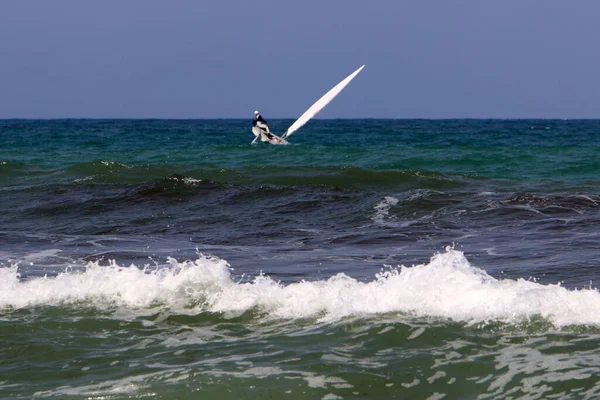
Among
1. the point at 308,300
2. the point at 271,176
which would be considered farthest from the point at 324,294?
the point at 271,176

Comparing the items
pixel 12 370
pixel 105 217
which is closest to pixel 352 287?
pixel 12 370

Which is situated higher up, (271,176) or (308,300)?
(271,176)

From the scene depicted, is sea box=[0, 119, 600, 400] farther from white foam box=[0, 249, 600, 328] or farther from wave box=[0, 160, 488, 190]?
wave box=[0, 160, 488, 190]

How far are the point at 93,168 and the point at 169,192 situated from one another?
6796mm

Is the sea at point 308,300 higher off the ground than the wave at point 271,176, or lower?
lower

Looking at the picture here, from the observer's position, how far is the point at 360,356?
6414 mm

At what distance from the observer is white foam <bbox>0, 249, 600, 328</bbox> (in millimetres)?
7215

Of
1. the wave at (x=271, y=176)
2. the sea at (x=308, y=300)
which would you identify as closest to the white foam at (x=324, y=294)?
the sea at (x=308, y=300)

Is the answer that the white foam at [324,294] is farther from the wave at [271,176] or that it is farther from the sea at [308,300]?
the wave at [271,176]

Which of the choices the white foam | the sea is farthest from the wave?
the white foam

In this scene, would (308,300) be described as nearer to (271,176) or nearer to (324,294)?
(324,294)

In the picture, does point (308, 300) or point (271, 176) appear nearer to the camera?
point (308, 300)

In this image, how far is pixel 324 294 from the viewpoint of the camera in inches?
312

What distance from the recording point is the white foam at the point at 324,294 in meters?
7.21
